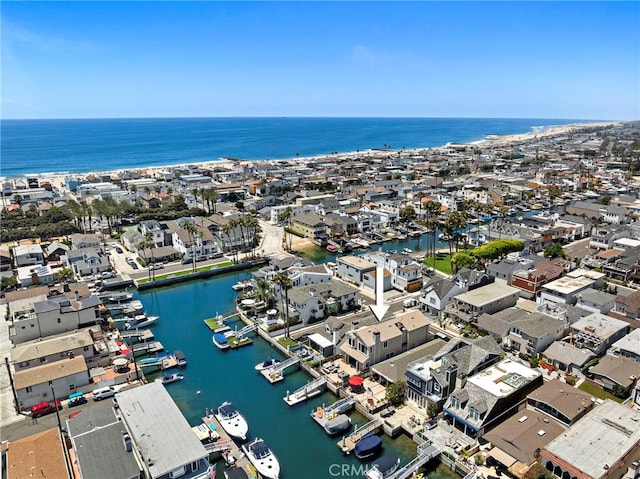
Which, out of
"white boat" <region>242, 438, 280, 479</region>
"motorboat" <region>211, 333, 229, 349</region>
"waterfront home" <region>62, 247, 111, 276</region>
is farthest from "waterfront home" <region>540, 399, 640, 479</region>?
"waterfront home" <region>62, 247, 111, 276</region>

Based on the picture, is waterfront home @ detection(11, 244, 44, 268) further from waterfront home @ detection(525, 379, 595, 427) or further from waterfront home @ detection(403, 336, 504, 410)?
waterfront home @ detection(525, 379, 595, 427)

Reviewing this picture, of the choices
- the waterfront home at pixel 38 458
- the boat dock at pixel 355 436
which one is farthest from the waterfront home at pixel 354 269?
the waterfront home at pixel 38 458

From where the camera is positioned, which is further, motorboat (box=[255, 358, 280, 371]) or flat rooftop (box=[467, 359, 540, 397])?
motorboat (box=[255, 358, 280, 371])

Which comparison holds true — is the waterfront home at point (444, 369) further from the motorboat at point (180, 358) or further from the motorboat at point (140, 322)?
the motorboat at point (140, 322)

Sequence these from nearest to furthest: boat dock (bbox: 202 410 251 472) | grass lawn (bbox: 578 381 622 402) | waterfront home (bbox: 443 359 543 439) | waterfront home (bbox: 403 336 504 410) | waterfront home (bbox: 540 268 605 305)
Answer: boat dock (bbox: 202 410 251 472), waterfront home (bbox: 443 359 543 439), waterfront home (bbox: 403 336 504 410), grass lawn (bbox: 578 381 622 402), waterfront home (bbox: 540 268 605 305)

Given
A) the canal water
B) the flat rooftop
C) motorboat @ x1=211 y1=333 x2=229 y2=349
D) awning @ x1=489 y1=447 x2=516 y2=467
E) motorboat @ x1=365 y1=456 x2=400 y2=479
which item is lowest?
the canal water

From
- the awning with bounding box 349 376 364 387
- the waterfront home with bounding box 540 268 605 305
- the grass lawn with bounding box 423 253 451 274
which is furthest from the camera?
the grass lawn with bounding box 423 253 451 274
